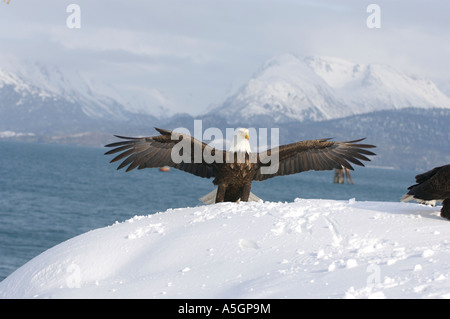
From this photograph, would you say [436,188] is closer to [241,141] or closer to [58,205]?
[241,141]

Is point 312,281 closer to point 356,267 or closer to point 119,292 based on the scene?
point 356,267

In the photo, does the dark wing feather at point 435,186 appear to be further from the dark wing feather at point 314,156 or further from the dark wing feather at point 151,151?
the dark wing feather at point 151,151

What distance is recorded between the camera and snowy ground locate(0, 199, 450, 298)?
20.2ft

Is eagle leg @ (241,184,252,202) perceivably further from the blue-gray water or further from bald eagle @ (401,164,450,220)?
the blue-gray water

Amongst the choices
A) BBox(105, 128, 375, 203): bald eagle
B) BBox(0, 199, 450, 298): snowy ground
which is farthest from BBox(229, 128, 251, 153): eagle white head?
BBox(0, 199, 450, 298): snowy ground

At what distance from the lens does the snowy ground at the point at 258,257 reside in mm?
6172

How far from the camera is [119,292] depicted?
6574 mm

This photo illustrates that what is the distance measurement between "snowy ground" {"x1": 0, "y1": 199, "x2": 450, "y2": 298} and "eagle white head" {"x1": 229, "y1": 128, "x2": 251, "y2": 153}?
1.12 meters

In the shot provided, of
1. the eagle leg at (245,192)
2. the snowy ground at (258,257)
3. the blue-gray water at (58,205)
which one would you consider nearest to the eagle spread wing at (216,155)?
the eagle leg at (245,192)

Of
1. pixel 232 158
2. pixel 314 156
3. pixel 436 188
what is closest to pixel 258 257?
pixel 436 188
